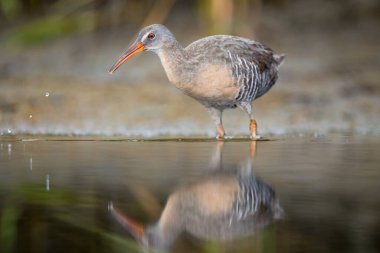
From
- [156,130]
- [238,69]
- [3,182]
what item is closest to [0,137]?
[156,130]

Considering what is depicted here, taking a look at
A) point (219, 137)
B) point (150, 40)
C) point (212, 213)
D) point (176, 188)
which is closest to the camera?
point (212, 213)

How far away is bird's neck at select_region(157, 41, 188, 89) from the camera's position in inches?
359

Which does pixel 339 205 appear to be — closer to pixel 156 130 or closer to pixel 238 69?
pixel 238 69

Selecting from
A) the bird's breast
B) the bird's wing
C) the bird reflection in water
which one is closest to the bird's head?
the bird's wing

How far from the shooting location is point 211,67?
9.15 m

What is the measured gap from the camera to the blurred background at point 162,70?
10531 millimetres

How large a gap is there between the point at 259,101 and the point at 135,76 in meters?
2.04

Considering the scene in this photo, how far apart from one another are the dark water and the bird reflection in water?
3cm

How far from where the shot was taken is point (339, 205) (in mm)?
5676

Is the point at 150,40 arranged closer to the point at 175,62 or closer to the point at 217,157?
the point at 175,62

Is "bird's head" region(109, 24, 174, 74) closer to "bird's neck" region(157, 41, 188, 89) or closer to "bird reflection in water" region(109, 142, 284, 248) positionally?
"bird's neck" region(157, 41, 188, 89)

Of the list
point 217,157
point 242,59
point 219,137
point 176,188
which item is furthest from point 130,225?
point 242,59

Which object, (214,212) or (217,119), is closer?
(214,212)

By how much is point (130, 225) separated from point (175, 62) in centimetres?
417
